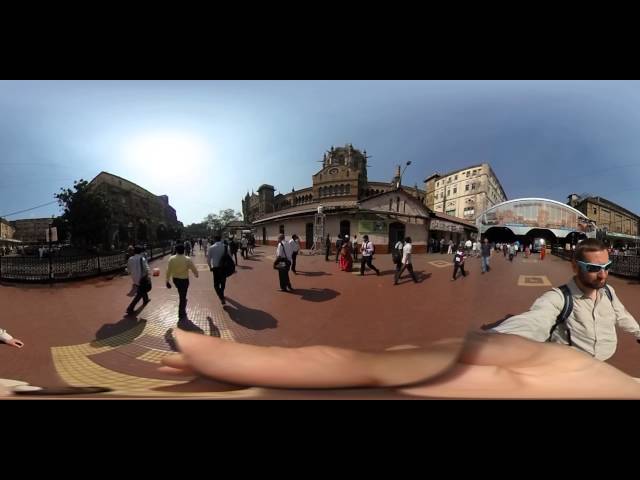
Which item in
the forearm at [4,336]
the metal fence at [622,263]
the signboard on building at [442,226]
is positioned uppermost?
the signboard on building at [442,226]

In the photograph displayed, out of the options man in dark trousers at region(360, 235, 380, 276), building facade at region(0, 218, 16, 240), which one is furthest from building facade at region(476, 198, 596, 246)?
building facade at region(0, 218, 16, 240)

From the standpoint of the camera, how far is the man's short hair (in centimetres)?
101

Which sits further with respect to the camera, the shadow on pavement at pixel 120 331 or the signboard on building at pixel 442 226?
the signboard on building at pixel 442 226

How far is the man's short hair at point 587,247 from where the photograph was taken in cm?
101

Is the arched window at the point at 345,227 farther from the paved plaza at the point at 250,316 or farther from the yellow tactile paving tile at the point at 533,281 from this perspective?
the yellow tactile paving tile at the point at 533,281

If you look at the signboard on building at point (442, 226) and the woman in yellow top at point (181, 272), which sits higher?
the signboard on building at point (442, 226)

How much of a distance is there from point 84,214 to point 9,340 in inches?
24.4

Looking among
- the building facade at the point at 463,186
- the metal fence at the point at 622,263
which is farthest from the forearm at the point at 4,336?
the metal fence at the point at 622,263

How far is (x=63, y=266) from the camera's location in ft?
3.54

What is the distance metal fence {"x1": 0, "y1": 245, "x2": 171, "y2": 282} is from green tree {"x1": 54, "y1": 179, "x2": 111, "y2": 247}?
8 centimetres

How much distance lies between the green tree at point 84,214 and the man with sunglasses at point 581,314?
1621 millimetres

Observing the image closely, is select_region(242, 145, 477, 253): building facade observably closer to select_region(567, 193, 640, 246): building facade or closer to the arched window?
the arched window
